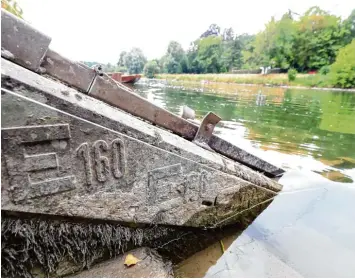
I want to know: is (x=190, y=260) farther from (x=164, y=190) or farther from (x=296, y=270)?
(x=296, y=270)

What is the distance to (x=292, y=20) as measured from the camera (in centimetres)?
5350

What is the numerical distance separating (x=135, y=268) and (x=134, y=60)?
9597cm

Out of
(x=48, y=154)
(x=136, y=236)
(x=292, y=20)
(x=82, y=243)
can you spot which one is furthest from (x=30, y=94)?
(x=292, y=20)

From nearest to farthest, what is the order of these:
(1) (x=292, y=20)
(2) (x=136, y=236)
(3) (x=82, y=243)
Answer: (3) (x=82, y=243), (2) (x=136, y=236), (1) (x=292, y=20)

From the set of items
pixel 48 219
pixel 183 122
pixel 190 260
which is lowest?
pixel 190 260

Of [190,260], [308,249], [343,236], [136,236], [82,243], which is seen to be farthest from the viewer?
[343,236]

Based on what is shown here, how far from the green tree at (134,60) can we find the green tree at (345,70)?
67.4 metres

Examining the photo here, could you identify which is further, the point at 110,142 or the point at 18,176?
the point at 110,142

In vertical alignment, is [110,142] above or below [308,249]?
above

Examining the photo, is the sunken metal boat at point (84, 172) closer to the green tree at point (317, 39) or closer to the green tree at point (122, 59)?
the green tree at point (317, 39)

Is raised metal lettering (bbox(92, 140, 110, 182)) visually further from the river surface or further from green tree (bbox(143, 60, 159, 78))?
green tree (bbox(143, 60, 159, 78))

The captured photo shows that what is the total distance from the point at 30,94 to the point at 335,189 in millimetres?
4028

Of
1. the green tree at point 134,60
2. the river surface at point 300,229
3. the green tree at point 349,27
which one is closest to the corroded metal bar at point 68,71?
the river surface at point 300,229

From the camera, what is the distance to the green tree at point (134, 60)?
9275 centimetres
